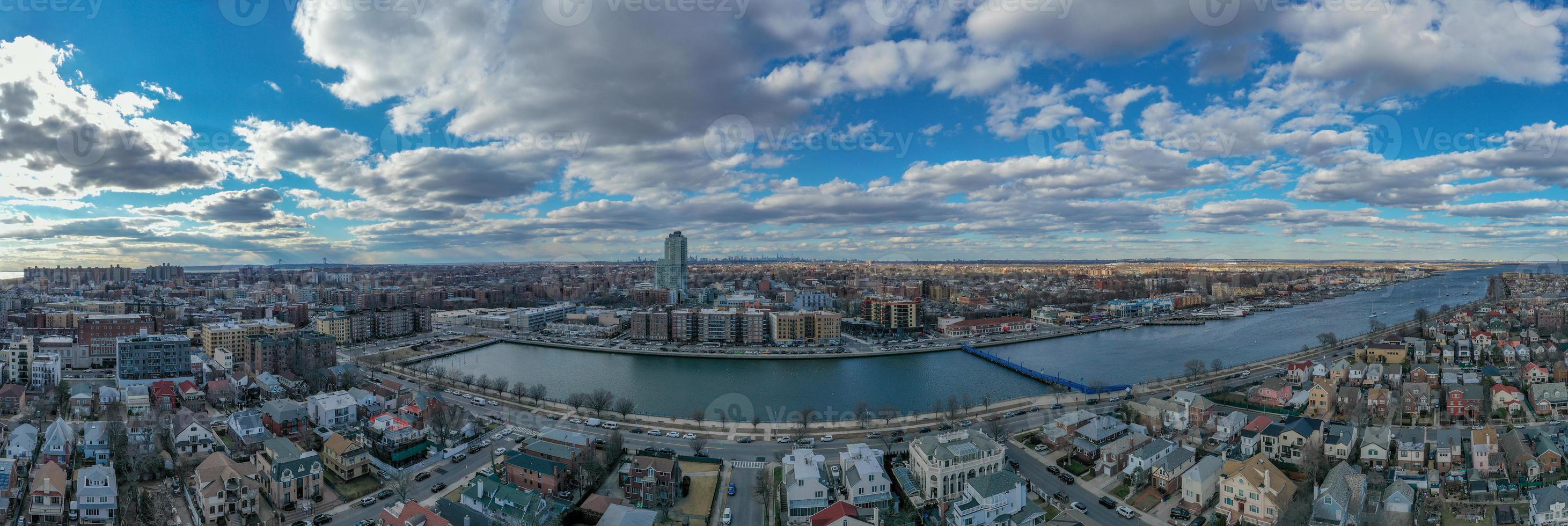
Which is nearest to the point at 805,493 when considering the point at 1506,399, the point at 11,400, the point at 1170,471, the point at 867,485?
the point at 867,485

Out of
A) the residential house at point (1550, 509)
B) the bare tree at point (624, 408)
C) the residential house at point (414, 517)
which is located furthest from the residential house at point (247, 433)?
the residential house at point (1550, 509)

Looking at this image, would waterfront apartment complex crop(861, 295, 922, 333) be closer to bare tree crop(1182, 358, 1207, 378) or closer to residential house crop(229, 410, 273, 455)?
bare tree crop(1182, 358, 1207, 378)

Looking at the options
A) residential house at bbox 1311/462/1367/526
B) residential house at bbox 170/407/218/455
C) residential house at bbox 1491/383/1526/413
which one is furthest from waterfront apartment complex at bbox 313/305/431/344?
residential house at bbox 1491/383/1526/413

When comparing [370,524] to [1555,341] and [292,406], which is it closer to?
Answer: [292,406]

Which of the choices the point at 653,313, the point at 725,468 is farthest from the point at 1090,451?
the point at 653,313

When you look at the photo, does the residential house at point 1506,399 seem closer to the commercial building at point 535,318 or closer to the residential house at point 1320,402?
the residential house at point 1320,402

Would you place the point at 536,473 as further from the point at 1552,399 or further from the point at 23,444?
the point at 1552,399
